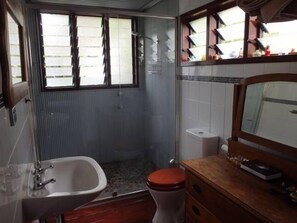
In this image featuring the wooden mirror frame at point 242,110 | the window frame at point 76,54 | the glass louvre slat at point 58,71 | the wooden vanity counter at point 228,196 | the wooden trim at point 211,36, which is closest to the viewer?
the wooden vanity counter at point 228,196

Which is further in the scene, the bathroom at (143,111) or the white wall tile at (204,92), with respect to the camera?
the bathroom at (143,111)

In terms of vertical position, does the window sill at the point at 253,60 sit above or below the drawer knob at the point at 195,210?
above

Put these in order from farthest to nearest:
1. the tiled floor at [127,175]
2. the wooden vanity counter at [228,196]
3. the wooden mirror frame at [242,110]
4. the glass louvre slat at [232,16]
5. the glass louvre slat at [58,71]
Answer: the tiled floor at [127,175] → the glass louvre slat at [58,71] → the glass louvre slat at [232,16] → the wooden mirror frame at [242,110] → the wooden vanity counter at [228,196]

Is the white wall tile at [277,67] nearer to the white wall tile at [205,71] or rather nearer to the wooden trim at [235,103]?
the wooden trim at [235,103]

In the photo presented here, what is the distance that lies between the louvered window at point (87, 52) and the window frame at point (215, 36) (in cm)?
66

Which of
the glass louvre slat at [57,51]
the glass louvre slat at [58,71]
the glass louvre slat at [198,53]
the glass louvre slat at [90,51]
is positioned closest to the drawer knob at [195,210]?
the glass louvre slat at [198,53]

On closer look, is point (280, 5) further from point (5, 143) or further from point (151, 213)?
point (151, 213)

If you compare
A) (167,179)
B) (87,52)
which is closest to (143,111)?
(87,52)

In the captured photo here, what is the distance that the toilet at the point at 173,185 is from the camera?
1.95 metres

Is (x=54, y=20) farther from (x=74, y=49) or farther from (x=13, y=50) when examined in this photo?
(x=13, y=50)

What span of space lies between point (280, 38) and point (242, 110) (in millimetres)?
523

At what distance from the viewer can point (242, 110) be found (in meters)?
1.66

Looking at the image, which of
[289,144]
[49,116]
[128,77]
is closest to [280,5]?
[289,144]

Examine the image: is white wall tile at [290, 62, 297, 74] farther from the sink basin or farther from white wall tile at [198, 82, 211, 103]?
the sink basin
